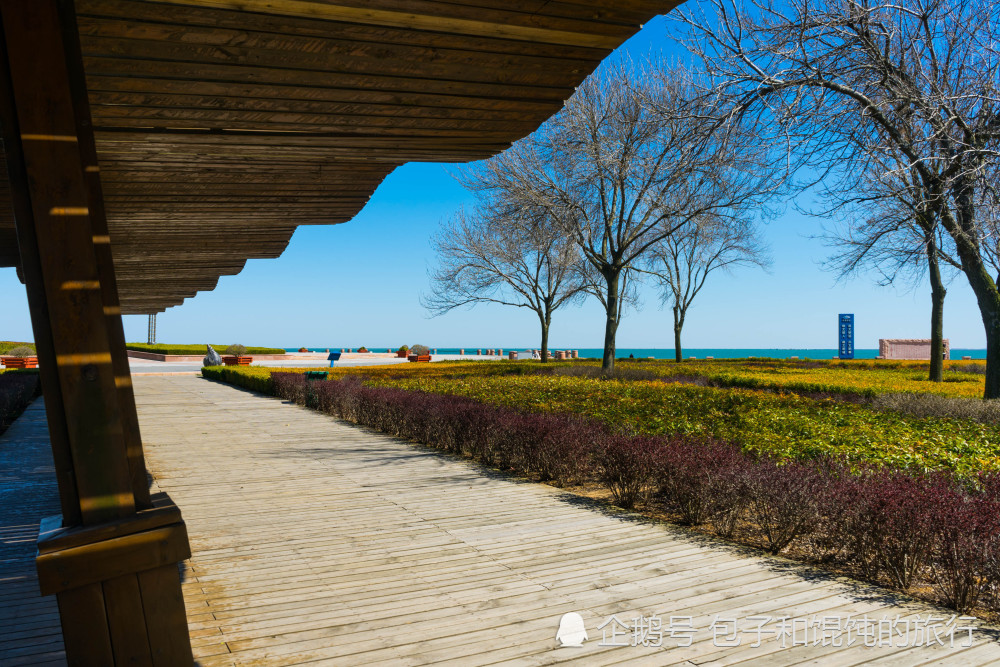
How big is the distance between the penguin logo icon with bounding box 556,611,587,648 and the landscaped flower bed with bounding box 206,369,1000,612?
2.14 meters

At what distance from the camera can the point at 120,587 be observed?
249 cm

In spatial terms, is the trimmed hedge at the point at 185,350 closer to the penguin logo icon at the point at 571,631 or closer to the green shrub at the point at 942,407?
the green shrub at the point at 942,407

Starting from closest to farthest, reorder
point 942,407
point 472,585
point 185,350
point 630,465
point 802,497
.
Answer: point 472,585 < point 802,497 < point 630,465 < point 942,407 < point 185,350

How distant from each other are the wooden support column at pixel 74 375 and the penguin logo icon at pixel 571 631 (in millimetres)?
1865

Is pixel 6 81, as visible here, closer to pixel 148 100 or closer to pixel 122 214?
pixel 148 100

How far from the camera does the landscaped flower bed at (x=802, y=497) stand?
408cm

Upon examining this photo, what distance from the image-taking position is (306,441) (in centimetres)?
1116

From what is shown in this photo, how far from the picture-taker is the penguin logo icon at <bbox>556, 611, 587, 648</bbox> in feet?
11.5

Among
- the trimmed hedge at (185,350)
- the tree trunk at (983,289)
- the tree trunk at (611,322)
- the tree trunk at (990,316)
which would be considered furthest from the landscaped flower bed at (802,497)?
the trimmed hedge at (185,350)

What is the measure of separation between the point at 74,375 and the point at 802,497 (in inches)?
185

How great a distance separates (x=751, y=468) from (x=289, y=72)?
4520 mm

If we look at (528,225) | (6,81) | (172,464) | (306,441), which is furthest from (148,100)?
(528,225)

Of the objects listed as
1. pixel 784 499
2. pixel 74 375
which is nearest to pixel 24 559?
pixel 74 375

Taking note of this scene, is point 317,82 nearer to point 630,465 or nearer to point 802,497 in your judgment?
point 802,497
